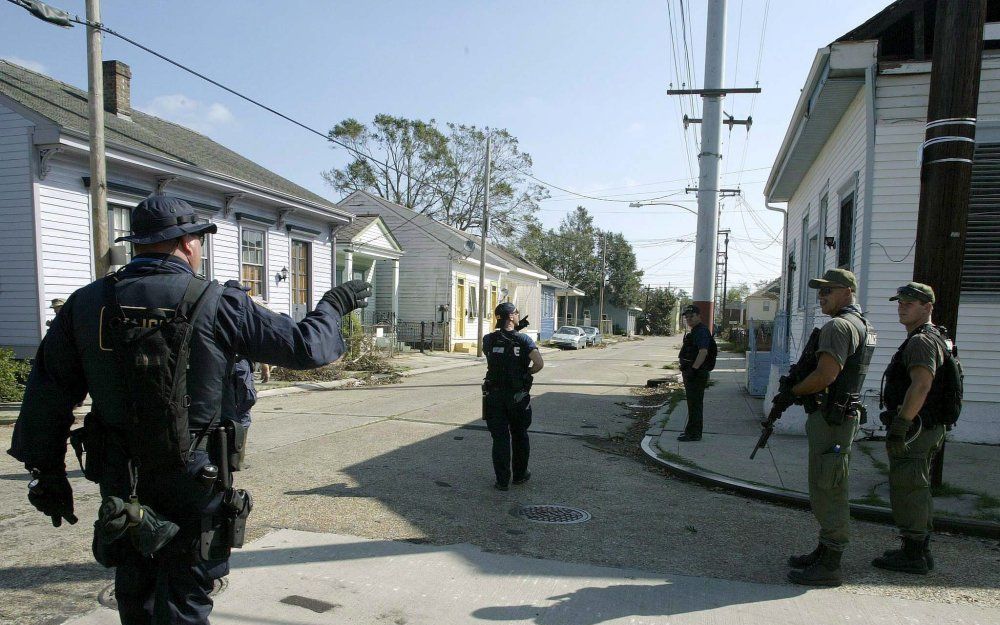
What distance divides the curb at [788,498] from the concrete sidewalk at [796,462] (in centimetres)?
7

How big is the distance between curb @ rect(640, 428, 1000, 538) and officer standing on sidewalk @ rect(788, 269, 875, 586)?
1.67m

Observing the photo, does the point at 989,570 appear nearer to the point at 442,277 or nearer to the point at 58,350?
the point at 58,350

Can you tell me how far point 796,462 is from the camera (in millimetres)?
7086

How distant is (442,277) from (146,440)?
26307 mm

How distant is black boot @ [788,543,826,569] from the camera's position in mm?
4028

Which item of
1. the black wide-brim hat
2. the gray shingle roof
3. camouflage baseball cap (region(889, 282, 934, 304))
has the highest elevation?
the gray shingle roof

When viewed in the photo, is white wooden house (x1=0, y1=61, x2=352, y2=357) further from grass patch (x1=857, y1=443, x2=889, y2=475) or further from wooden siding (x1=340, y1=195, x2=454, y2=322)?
wooden siding (x1=340, y1=195, x2=454, y2=322)

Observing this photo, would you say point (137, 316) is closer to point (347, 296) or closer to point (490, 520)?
point (347, 296)

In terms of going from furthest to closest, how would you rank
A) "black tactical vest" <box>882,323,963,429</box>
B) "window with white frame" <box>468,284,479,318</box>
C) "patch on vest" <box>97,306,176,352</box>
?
1. "window with white frame" <box>468,284,479,318</box>
2. "black tactical vest" <box>882,323,963,429</box>
3. "patch on vest" <box>97,306,176,352</box>

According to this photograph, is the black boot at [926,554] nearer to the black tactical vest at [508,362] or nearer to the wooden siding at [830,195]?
the black tactical vest at [508,362]

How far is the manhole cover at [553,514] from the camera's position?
5.21m

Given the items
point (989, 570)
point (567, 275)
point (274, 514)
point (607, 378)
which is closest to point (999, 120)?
point (989, 570)

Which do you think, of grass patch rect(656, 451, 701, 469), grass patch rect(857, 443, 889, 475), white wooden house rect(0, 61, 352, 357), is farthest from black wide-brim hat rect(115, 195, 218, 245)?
white wooden house rect(0, 61, 352, 357)

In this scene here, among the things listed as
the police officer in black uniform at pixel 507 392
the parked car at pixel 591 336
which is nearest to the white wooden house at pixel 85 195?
the police officer in black uniform at pixel 507 392
